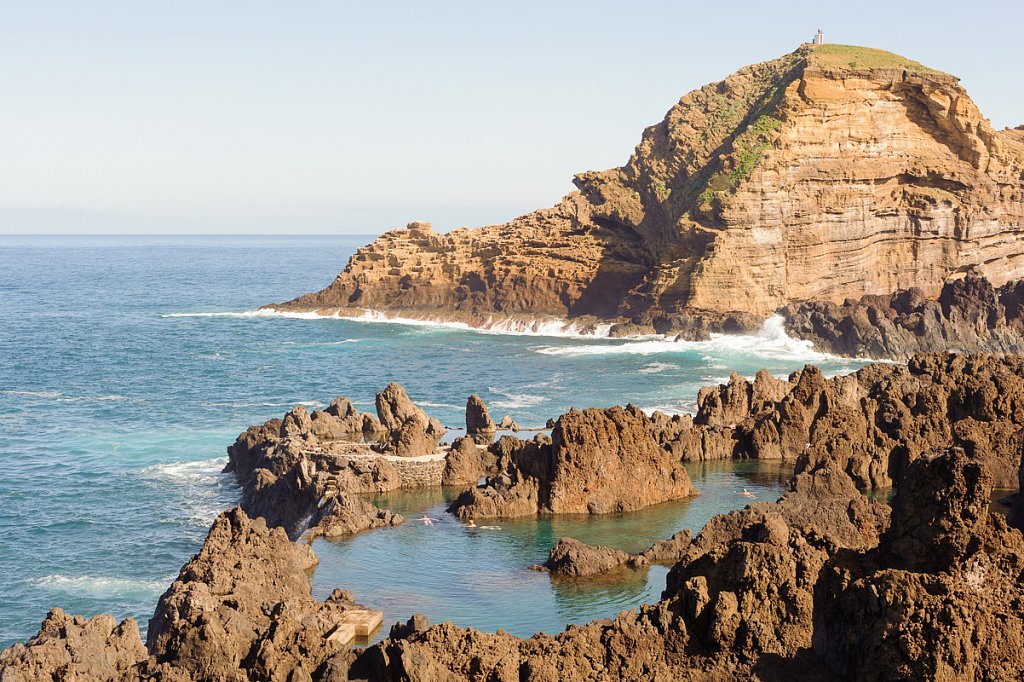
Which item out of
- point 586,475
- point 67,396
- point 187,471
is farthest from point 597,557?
point 67,396

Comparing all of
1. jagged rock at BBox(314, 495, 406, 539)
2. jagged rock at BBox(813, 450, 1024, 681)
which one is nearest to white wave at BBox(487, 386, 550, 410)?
jagged rock at BBox(314, 495, 406, 539)

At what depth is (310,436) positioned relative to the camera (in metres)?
53.0

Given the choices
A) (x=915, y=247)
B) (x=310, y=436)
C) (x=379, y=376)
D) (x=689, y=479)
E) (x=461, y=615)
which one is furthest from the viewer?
(x=915, y=247)

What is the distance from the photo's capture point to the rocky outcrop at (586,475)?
44.6m

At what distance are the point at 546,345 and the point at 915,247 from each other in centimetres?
3321

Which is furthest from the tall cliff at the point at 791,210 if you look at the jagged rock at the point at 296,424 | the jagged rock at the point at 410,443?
the jagged rock at the point at 410,443

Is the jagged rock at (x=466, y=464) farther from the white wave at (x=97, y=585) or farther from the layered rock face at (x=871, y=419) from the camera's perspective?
the white wave at (x=97, y=585)

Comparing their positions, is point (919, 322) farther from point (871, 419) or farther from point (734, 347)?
point (871, 419)

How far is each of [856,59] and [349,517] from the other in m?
77.6

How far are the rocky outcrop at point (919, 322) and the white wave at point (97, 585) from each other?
58.7 m

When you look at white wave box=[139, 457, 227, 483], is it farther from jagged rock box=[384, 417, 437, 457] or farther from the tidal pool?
the tidal pool

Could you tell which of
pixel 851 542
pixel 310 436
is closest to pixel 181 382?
pixel 310 436

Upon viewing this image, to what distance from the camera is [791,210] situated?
95625mm

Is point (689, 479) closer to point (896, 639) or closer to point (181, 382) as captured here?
point (896, 639)
